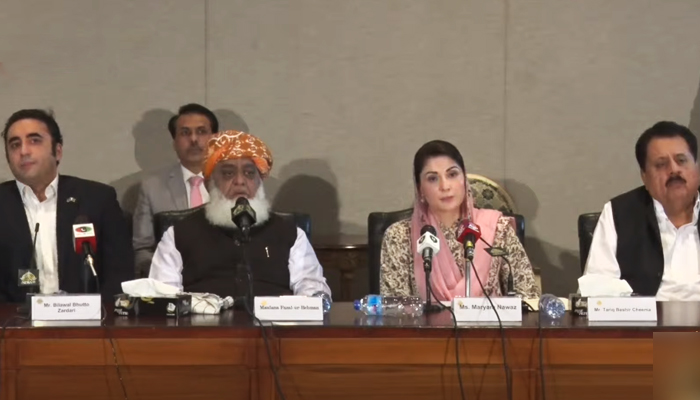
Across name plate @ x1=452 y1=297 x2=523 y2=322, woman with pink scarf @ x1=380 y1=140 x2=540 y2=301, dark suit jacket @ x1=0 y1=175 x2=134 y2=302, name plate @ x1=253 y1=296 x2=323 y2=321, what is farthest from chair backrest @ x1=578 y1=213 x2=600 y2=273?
Answer: dark suit jacket @ x1=0 y1=175 x2=134 y2=302

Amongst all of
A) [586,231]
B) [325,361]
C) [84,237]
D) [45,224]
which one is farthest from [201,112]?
[325,361]

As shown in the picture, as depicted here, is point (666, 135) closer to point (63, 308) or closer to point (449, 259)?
point (449, 259)

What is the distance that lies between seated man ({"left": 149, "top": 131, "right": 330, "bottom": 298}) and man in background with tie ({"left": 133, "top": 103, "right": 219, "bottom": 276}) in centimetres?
118

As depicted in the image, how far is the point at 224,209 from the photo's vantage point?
4098mm

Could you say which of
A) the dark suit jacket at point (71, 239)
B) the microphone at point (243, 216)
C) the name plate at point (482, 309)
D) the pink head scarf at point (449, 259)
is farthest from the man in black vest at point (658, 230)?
the dark suit jacket at point (71, 239)

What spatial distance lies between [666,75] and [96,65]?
10.5 ft

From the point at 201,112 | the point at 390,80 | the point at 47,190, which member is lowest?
the point at 47,190

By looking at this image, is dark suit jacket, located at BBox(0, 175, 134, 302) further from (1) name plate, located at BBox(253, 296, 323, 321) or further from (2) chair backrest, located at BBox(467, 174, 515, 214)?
(2) chair backrest, located at BBox(467, 174, 515, 214)

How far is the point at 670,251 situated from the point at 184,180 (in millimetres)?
2501

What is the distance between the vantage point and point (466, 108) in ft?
19.4

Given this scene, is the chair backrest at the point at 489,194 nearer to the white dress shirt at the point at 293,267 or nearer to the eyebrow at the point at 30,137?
the white dress shirt at the point at 293,267

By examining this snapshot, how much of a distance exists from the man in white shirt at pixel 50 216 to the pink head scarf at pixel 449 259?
1286mm

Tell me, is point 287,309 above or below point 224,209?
below

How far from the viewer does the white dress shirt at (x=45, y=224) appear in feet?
14.5
